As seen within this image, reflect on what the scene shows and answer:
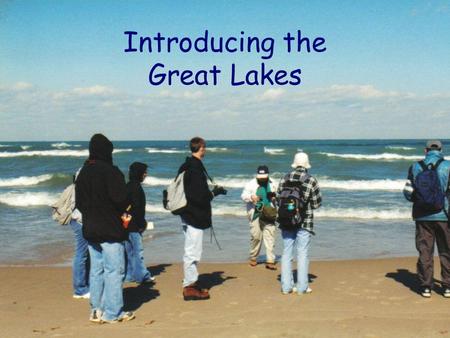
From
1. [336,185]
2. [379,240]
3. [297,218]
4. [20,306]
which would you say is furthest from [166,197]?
[336,185]

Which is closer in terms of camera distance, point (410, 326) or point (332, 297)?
point (410, 326)

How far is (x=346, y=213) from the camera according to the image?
44.9 ft

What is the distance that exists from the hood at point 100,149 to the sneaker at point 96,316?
1491mm

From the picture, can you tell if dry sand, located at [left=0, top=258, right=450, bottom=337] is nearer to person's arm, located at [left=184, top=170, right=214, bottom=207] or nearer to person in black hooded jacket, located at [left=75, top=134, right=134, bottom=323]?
person in black hooded jacket, located at [left=75, top=134, right=134, bottom=323]

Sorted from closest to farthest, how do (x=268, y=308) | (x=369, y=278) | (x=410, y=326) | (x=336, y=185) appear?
(x=410, y=326)
(x=268, y=308)
(x=369, y=278)
(x=336, y=185)

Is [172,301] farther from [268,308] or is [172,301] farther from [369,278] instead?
[369,278]

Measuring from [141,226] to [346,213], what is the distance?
8.42m

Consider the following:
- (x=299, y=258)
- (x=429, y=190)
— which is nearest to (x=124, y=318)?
(x=299, y=258)

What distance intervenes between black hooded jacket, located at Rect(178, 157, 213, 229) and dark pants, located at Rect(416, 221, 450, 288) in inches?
94.1

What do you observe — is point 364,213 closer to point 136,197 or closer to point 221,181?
point 136,197

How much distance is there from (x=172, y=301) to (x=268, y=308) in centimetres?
112

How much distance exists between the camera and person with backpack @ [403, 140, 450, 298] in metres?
5.55

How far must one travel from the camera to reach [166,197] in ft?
19.0

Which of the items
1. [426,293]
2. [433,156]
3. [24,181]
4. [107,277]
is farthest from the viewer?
[24,181]
